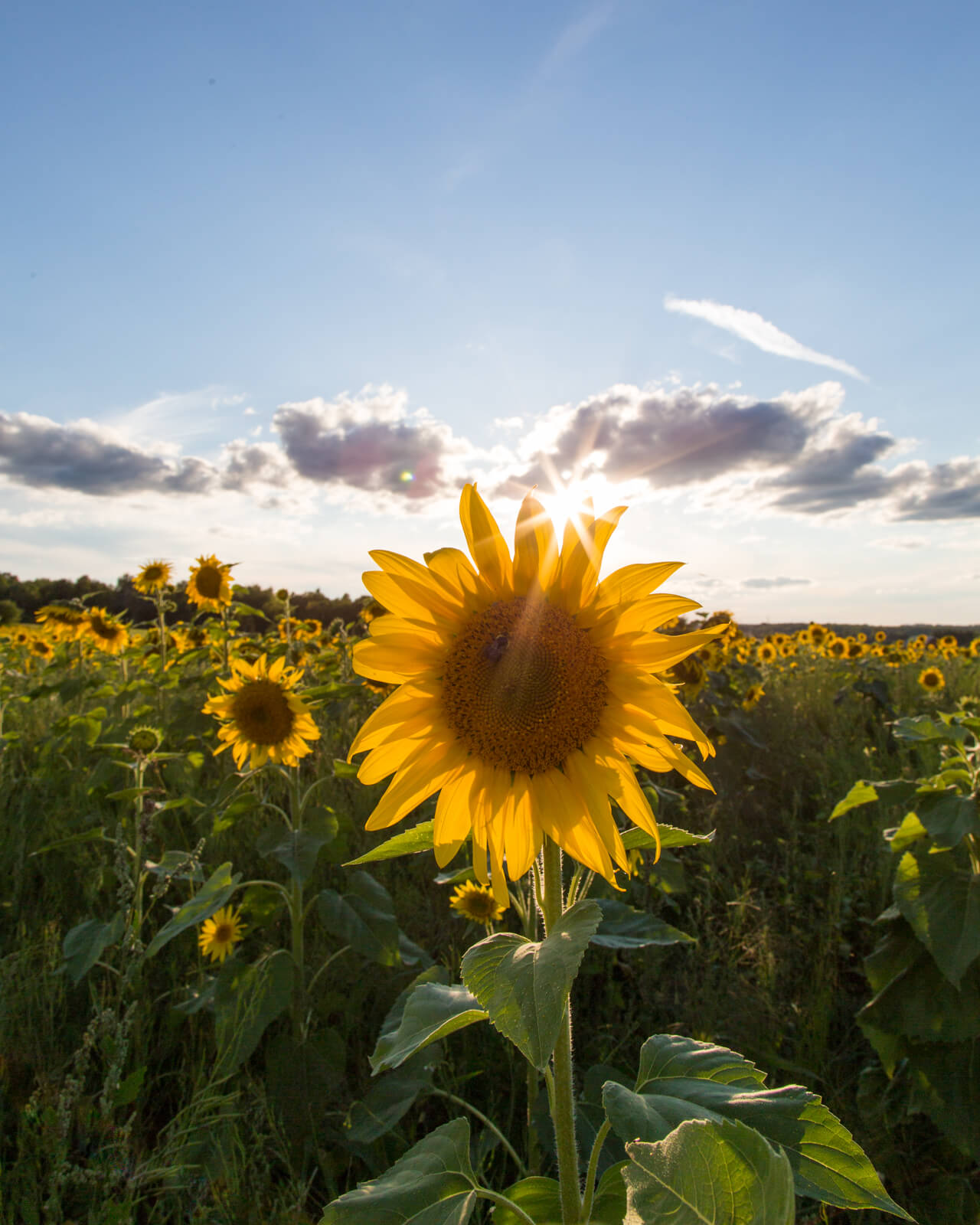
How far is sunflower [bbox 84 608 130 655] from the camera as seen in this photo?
24.9 ft

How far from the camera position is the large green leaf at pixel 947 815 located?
2.52m

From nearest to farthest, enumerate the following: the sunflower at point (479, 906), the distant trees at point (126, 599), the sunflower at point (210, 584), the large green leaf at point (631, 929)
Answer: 1. the large green leaf at point (631, 929)
2. the sunflower at point (479, 906)
3. the sunflower at point (210, 584)
4. the distant trees at point (126, 599)

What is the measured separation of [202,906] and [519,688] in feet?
5.16

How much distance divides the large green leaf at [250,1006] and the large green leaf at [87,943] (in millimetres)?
496

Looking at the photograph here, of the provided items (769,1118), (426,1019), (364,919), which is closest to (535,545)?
(426,1019)

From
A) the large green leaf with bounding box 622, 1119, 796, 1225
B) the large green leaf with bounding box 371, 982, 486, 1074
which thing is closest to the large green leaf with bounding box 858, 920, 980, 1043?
the large green leaf with bounding box 371, 982, 486, 1074

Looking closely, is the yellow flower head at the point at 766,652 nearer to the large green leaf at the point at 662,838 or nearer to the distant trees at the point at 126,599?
the distant trees at the point at 126,599

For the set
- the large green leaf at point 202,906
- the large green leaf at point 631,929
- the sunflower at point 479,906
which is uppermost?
the large green leaf at point 631,929

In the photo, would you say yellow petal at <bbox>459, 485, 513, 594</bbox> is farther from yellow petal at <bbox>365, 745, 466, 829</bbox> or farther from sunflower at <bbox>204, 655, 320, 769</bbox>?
sunflower at <bbox>204, 655, 320, 769</bbox>

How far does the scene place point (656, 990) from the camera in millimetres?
3150

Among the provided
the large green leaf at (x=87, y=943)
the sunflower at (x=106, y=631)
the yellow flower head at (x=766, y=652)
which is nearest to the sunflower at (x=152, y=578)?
the sunflower at (x=106, y=631)

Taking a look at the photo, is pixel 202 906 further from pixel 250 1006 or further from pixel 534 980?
pixel 534 980

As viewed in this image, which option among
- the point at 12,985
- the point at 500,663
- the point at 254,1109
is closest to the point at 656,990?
the point at 254,1109

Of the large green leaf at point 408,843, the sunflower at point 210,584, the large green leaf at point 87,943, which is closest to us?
the large green leaf at point 408,843
